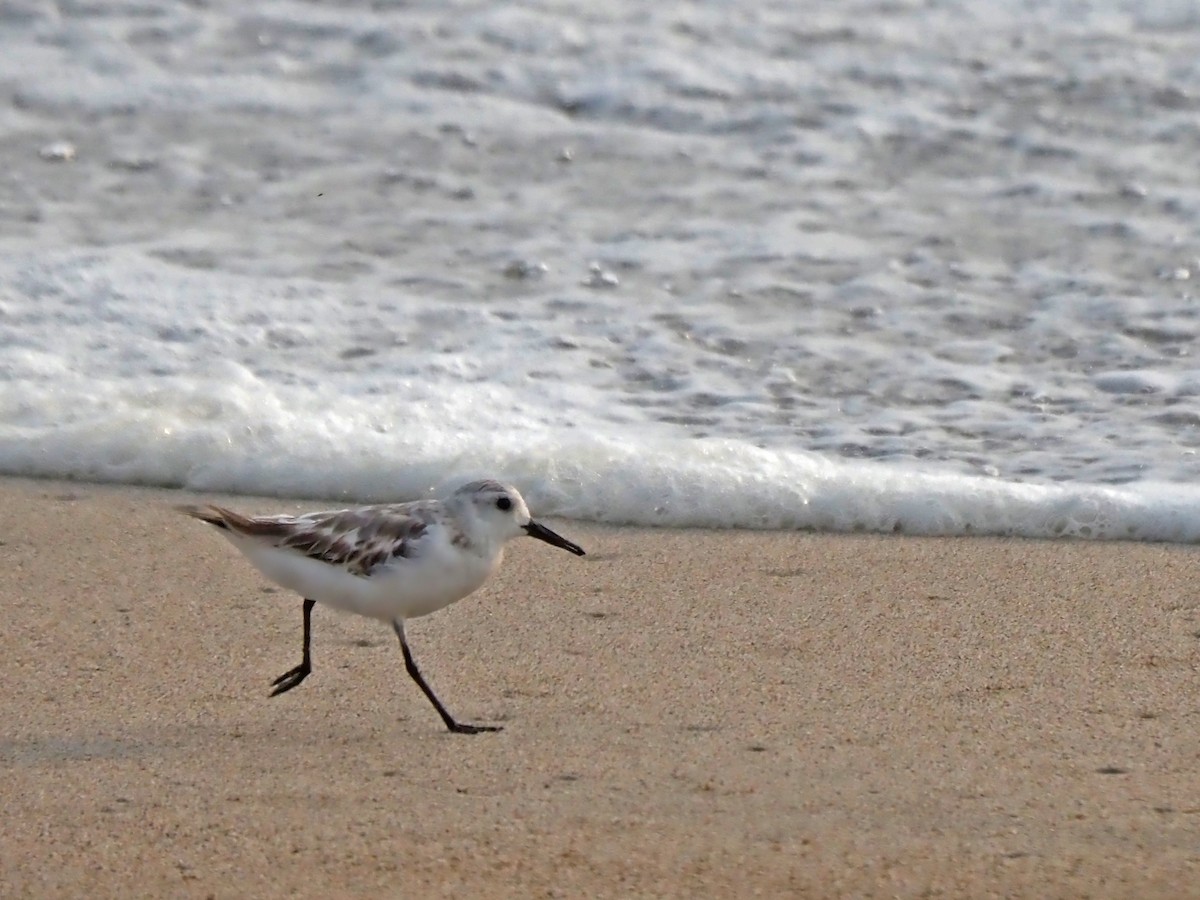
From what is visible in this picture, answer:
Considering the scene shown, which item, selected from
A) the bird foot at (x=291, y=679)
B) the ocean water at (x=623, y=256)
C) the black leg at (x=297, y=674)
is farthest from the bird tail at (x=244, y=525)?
→ the ocean water at (x=623, y=256)

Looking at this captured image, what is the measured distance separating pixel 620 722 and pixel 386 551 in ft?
2.00

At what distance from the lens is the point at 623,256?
267 inches

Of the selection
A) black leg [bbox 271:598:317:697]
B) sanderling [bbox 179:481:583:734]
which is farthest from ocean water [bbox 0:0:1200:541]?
black leg [bbox 271:598:317:697]

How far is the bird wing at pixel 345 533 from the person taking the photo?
365cm

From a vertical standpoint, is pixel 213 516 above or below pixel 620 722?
above

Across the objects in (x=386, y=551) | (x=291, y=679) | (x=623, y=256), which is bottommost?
(x=291, y=679)

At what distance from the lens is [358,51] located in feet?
28.0

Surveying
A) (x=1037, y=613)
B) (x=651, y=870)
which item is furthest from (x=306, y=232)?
(x=651, y=870)

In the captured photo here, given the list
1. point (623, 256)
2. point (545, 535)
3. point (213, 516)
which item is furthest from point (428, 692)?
point (623, 256)

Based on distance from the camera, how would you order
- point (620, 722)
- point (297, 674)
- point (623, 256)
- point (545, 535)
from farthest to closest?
point (623, 256), point (545, 535), point (297, 674), point (620, 722)

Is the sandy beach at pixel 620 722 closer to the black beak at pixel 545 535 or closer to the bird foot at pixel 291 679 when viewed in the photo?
the bird foot at pixel 291 679

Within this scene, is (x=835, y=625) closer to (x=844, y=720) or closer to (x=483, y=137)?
(x=844, y=720)

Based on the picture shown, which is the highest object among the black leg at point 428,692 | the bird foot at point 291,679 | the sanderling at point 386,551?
the sanderling at point 386,551

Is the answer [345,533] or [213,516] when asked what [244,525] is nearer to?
[213,516]
